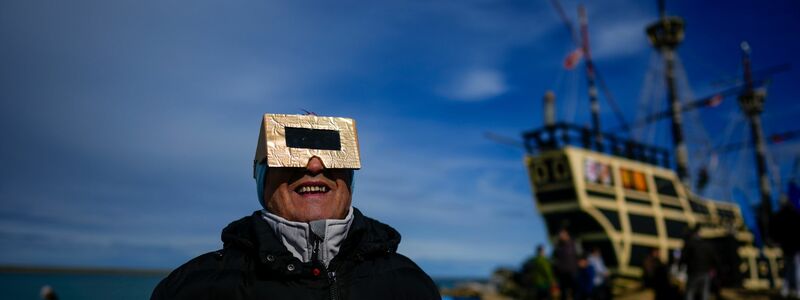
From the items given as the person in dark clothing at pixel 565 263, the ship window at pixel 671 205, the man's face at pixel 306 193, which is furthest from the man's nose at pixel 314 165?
the ship window at pixel 671 205

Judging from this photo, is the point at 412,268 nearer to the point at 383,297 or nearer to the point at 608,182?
the point at 383,297

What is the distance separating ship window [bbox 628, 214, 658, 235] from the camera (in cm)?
1791

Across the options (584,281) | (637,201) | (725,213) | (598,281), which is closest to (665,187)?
(637,201)

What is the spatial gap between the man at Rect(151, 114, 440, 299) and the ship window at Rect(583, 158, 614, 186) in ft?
51.2

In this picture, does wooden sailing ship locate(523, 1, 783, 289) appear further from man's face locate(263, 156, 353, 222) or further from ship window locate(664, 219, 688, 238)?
man's face locate(263, 156, 353, 222)

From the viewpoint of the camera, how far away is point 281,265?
2.13m

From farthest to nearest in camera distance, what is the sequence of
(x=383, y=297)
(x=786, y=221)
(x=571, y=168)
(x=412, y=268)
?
(x=571, y=168), (x=786, y=221), (x=412, y=268), (x=383, y=297)

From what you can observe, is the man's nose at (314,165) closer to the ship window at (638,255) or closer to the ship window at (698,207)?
the ship window at (638,255)

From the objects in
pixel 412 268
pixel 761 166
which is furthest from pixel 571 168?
pixel 761 166

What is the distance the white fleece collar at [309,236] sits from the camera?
7.48 ft

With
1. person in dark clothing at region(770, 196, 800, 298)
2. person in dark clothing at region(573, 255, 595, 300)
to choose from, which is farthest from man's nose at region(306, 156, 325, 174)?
person in dark clothing at region(573, 255, 595, 300)

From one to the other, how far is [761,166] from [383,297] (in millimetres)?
34865

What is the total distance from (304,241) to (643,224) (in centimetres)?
1799

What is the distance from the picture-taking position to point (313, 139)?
2.41 meters
